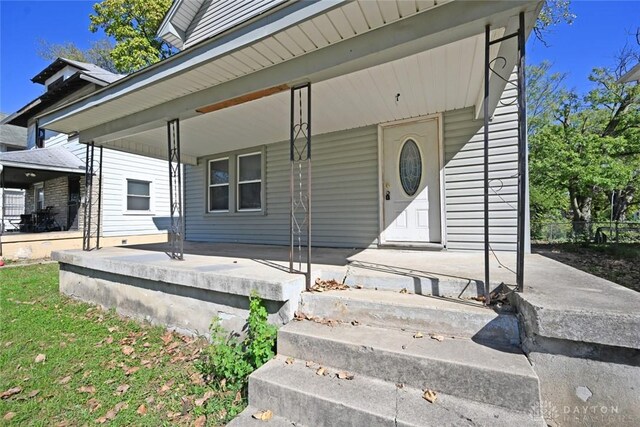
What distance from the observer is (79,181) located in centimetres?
1081

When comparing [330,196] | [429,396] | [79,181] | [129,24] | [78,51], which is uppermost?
[78,51]

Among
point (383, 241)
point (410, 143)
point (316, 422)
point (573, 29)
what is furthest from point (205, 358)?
point (573, 29)

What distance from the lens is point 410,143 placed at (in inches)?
210

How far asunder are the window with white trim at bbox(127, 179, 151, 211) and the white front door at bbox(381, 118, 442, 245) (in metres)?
9.47

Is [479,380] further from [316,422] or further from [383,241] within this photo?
[383,241]

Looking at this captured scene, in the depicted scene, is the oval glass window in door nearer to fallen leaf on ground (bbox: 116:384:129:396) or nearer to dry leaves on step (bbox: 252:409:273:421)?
dry leaves on step (bbox: 252:409:273:421)

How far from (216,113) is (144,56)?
45.4ft

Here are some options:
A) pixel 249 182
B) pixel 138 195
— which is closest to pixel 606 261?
pixel 249 182

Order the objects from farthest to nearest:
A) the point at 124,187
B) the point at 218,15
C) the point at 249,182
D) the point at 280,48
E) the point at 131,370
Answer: the point at 124,187, the point at 218,15, the point at 249,182, the point at 280,48, the point at 131,370

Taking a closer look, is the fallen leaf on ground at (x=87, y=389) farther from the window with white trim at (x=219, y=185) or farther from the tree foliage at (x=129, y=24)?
the tree foliage at (x=129, y=24)

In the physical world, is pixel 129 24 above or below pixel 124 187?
above

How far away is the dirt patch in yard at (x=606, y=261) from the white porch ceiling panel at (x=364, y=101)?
3631 mm

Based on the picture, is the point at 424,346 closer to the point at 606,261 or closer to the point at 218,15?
the point at 606,261

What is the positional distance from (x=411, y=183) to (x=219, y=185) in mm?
4883
